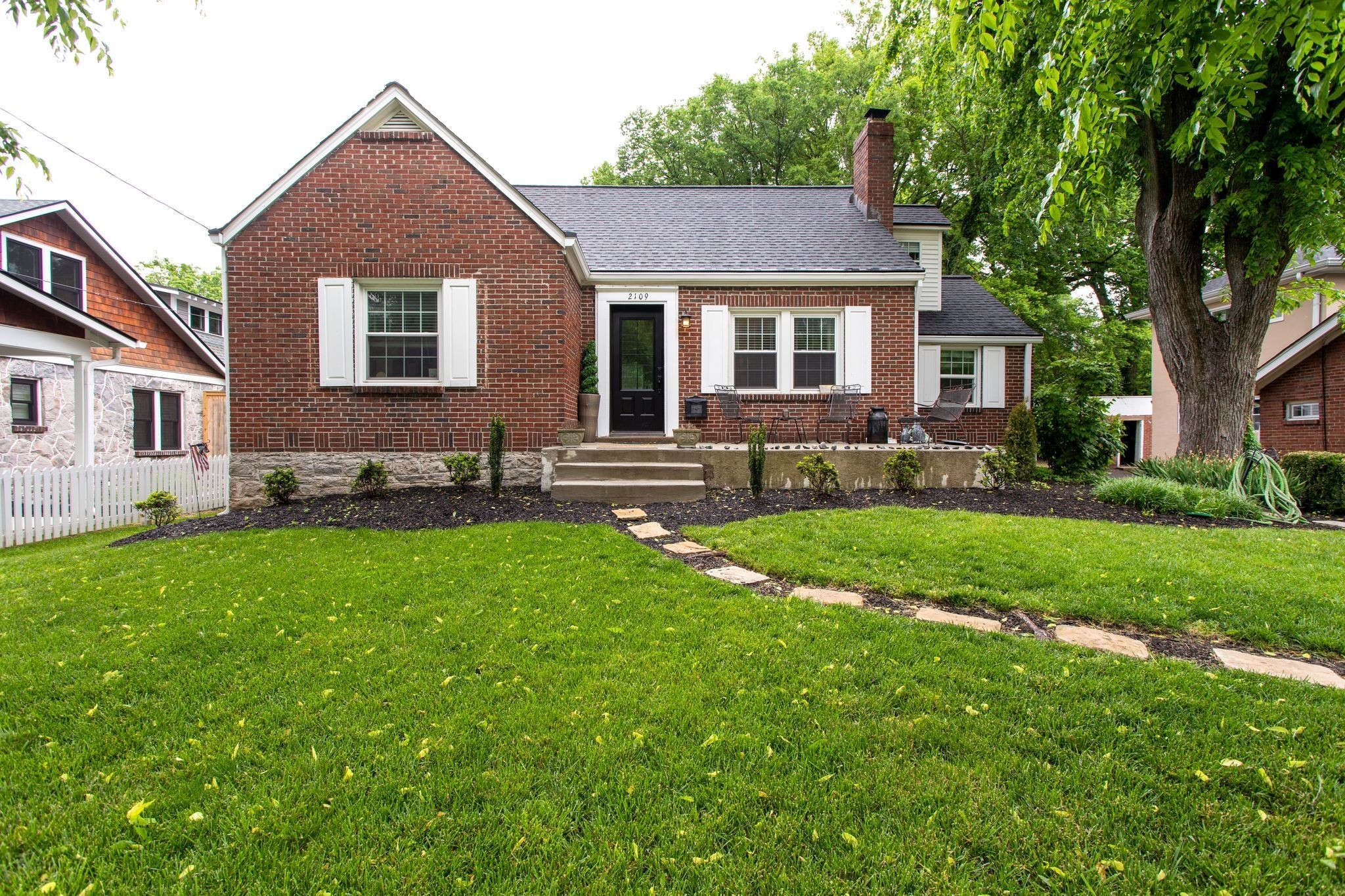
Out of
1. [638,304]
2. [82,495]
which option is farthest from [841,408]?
[82,495]

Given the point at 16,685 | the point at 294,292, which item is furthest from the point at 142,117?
the point at 16,685

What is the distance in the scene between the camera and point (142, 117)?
9.38 metres

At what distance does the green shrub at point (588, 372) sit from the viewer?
955 cm

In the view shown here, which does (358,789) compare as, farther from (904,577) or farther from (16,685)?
(904,577)

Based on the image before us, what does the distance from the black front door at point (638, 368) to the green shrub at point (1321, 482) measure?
915 centimetres

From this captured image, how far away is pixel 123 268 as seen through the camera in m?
13.2

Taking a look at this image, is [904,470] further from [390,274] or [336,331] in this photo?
[336,331]

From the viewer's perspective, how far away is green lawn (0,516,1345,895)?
1.68 meters

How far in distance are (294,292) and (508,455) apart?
11.9 feet

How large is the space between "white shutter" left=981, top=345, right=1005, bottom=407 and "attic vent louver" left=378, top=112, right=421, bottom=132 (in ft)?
36.6

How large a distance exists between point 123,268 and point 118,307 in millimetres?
873

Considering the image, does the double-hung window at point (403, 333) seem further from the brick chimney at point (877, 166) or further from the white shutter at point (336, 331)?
the brick chimney at point (877, 166)

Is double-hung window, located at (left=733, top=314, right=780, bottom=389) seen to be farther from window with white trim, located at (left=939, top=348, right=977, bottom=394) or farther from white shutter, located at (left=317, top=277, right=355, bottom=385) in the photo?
white shutter, located at (left=317, top=277, right=355, bottom=385)

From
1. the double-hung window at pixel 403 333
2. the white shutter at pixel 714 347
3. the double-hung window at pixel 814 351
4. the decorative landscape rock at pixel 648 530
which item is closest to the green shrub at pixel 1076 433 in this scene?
the double-hung window at pixel 814 351
